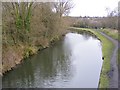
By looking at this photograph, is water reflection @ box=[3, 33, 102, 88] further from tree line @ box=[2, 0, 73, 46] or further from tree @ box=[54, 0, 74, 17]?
tree @ box=[54, 0, 74, 17]

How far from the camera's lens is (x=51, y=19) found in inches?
1505

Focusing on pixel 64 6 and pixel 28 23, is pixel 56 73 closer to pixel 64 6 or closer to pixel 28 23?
pixel 28 23

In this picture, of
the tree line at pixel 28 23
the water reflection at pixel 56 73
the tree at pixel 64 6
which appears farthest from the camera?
the tree at pixel 64 6

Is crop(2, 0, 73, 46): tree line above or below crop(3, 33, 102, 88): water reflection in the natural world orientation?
above

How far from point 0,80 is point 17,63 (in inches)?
199

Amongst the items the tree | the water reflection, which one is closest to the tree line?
the water reflection

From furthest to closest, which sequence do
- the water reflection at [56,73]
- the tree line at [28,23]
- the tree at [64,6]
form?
the tree at [64,6], the tree line at [28,23], the water reflection at [56,73]

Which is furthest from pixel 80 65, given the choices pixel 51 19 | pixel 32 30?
pixel 51 19

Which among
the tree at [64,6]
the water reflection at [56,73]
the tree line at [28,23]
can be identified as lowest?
the water reflection at [56,73]

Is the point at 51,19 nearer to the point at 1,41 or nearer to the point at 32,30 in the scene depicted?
the point at 32,30

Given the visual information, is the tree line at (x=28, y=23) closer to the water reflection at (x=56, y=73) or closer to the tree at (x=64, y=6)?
the water reflection at (x=56, y=73)

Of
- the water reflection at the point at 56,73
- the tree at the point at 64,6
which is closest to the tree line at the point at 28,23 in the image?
the water reflection at the point at 56,73

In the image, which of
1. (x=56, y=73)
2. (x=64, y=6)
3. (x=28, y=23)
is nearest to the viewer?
(x=56, y=73)

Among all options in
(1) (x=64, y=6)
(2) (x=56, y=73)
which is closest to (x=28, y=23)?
(2) (x=56, y=73)
